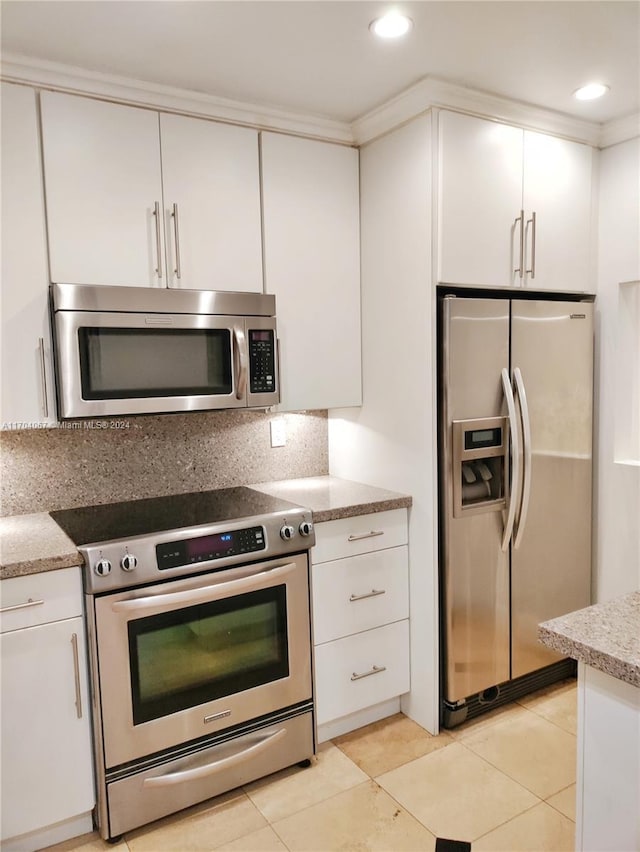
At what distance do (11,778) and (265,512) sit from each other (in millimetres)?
1073

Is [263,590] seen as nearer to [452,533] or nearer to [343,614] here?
[343,614]

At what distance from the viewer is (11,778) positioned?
180cm

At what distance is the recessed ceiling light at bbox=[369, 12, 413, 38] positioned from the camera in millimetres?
1775

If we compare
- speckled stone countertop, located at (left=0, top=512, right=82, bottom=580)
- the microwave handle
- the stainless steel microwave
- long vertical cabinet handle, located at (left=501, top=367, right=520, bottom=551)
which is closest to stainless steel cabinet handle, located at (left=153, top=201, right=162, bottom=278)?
the stainless steel microwave

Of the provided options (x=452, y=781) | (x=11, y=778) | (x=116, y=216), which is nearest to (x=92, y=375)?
(x=116, y=216)

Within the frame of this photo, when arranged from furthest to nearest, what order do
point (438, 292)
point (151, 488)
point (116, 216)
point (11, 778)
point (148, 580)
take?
point (151, 488) → point (438, 292) → point (116, 216) → point (148, 580) → point (11, 778)

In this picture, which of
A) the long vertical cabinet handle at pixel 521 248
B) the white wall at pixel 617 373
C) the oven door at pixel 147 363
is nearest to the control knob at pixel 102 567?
the oven door at pixel 147 363

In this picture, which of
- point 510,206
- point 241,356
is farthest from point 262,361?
point 510,206

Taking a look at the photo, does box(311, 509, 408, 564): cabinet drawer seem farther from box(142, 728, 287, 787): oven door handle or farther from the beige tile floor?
the beige tile floor

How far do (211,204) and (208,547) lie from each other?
1249 millimetres

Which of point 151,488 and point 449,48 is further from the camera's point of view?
point 151,488

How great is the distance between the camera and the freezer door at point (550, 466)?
253cm

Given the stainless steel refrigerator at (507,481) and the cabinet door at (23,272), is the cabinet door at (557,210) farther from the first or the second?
the cabinet door at (23,272)

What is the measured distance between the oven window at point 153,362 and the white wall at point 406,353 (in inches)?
26.6
